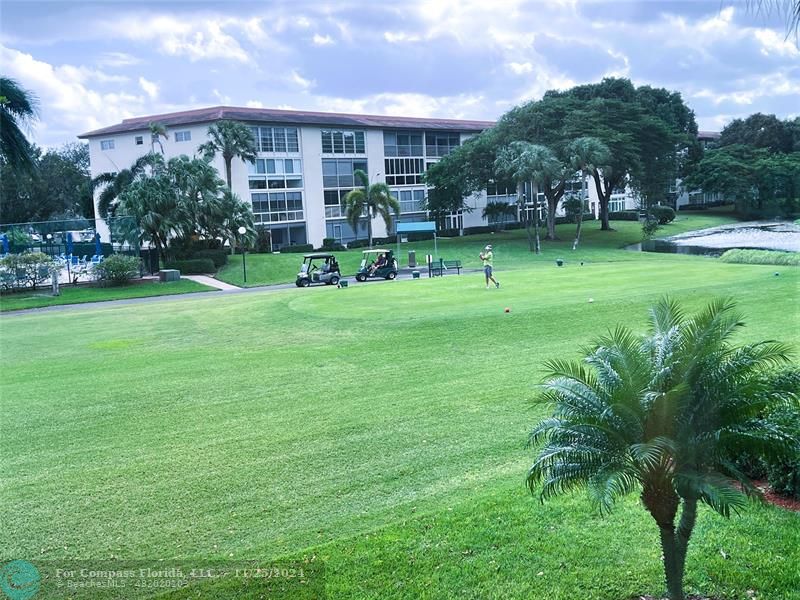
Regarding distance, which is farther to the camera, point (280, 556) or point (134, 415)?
point (134, 415)

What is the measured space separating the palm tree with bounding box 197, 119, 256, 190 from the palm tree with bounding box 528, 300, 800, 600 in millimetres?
52561

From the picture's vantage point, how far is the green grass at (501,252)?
4675 centimetres

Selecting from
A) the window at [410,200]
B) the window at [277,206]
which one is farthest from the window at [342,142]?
the window at [410,200]

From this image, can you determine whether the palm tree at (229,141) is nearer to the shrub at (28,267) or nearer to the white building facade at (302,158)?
the white building facade at (302,158)

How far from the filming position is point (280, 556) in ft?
20.7

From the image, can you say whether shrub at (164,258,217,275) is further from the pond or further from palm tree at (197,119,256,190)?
the pond

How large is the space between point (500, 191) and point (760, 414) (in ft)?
255

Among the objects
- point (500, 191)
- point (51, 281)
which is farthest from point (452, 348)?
point (500, 191)

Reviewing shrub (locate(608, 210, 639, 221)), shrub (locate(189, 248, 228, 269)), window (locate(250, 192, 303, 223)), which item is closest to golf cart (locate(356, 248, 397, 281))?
shrub (locate(189, 248, 228, 269))

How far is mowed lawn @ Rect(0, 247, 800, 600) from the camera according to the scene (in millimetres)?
5828

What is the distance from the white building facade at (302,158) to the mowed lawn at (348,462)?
1741 inches

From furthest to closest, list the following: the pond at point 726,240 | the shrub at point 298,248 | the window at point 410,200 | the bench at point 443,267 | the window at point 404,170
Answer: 1. the window at point 410,200
2. the window at point 404,170
3. the shrub at point 298,248
4. the pond at point 726,240
5. the bench at point 443,267

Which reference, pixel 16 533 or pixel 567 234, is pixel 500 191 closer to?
pixel 567 234

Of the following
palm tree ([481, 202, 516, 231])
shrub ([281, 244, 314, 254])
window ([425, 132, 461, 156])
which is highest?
window ([425, 132, 461, 156])
